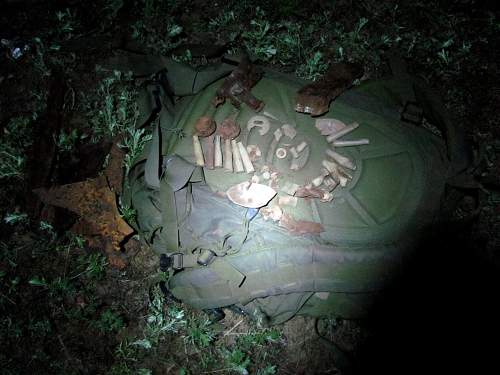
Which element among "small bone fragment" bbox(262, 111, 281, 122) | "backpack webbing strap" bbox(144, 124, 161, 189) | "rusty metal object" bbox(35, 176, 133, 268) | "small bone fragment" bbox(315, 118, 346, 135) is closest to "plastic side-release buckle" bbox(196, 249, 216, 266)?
"backpack webbing strap" bbox(144, 124, 161, 189)

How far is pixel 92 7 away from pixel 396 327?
17.2ft

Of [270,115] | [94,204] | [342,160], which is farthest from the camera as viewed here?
[94,204]

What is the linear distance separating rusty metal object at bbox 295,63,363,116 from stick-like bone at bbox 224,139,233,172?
692mm

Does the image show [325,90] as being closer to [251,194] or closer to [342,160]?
[342,160]

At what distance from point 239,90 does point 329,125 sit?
34.6 inches

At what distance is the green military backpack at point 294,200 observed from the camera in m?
2.56

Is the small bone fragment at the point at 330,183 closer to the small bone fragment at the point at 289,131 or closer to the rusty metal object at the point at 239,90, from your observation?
the small bone fragment at the point at 289,131

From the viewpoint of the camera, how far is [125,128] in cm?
382

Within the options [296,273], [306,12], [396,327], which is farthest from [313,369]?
[306,12]

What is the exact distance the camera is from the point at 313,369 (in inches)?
123

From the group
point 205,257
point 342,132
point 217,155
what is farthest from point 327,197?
point 205,257

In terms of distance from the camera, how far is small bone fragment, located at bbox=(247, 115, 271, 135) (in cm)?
287

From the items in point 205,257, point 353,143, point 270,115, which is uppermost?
point 270,115

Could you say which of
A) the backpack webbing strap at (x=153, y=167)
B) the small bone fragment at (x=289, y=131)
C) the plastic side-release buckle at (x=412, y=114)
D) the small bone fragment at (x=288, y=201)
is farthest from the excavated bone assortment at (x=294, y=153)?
the backpack webbing strap at (x=153, y=167)
